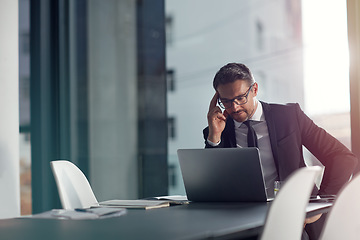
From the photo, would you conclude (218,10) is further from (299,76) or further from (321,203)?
(321,203)

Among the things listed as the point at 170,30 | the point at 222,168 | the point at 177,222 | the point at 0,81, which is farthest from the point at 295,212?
the point at 170,30

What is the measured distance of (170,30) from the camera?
15.1 ft

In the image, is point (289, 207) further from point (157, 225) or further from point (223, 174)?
point (223, 174)

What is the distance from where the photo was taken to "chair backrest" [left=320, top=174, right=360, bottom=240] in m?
1.98

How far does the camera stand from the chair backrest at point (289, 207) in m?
1.58

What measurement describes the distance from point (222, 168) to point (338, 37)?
1.84m

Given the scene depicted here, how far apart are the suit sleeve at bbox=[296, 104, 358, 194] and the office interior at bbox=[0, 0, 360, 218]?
51cm

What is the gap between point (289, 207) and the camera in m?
1.60

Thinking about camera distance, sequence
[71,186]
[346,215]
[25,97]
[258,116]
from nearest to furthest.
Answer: [346,215]
[71,186]
[258,116]
[25,97]

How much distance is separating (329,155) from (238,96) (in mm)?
626

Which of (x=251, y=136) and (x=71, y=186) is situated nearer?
(x=71, y=186)

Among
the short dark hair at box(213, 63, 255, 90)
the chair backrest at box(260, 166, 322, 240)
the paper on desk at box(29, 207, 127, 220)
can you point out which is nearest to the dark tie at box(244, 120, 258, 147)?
the short dark hair at box(213, 63, 255, 90)

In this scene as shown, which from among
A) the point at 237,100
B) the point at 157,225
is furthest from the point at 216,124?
→ the point at 157,225

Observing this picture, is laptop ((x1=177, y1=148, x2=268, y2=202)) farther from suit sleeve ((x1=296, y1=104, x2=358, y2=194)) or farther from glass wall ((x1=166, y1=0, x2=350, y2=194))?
glass wall ((x1=166, y1=0, x2=350, y2=194))
